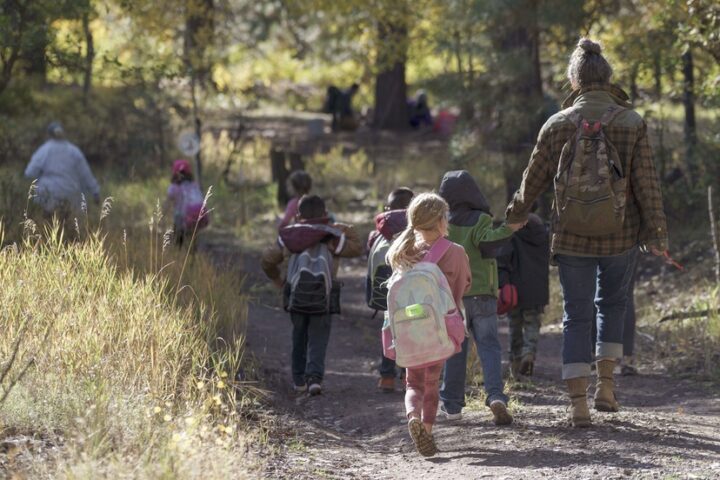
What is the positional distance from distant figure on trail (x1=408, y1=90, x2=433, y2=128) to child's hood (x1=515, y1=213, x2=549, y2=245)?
20.3 m

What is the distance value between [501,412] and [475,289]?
2.40 ft

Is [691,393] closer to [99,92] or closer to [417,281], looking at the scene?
[417,281]

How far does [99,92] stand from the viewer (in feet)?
78.3

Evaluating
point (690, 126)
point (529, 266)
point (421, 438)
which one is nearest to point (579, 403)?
point (421, 438)

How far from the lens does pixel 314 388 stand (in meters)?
8.99

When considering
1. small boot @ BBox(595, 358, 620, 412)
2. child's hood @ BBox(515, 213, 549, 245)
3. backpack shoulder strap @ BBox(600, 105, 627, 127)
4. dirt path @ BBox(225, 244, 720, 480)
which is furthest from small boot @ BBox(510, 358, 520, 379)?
backpack shoulder strap @ BBox(600, 105, 627, 127)

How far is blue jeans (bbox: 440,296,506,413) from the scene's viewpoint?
750 centimetres

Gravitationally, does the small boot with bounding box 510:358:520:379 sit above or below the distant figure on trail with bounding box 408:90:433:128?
below

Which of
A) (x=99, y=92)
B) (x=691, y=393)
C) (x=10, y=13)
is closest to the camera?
(x=691, y=393)

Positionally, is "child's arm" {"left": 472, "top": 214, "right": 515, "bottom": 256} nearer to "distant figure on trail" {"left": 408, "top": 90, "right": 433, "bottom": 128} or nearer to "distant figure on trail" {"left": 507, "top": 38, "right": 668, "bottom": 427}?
"distant figure on trail" {"left": 507, "top": 38, "right": 668, "bottom": 427}

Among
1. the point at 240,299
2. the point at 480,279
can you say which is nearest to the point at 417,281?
the point at 480,279

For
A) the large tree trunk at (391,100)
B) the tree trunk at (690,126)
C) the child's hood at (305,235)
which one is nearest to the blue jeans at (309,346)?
the child's hood at (305,235)

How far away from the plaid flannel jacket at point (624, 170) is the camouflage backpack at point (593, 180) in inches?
2.7

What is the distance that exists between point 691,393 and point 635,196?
2757 millimetres
